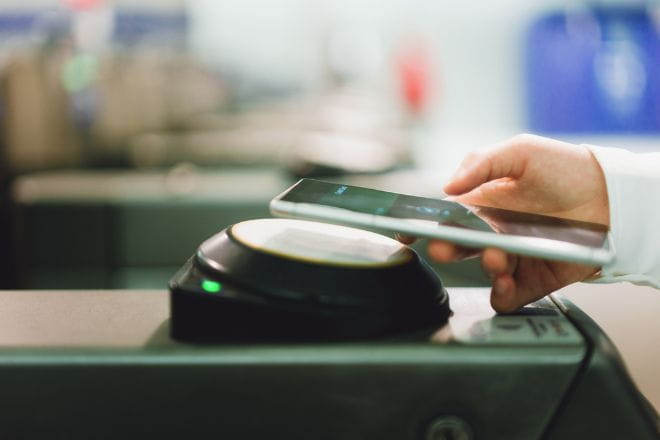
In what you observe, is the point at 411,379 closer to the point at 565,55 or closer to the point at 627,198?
the point at 627,198

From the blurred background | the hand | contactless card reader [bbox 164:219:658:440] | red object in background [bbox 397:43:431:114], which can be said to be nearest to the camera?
contactless card reader [bbox 164:219:658:440]

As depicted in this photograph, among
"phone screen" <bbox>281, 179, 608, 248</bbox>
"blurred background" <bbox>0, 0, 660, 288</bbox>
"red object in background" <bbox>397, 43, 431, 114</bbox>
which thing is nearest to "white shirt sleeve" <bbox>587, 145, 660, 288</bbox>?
"phone screen" <bbox>281, 179, 608, 248</bbox>

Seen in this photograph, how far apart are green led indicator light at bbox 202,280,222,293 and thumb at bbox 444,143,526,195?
245mm

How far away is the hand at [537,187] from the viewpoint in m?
0.56

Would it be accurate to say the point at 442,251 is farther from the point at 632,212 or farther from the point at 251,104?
the point at 251,104

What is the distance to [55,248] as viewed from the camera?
5.55ft

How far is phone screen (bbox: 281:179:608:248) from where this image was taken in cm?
45

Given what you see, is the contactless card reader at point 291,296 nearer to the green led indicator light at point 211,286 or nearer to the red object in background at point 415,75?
the green led indicator light at point 211,286

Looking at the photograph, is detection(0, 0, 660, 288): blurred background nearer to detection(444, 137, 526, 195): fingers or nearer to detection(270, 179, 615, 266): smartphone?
detection(444, 137, 526, 195): fingers

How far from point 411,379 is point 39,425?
20 centimetres

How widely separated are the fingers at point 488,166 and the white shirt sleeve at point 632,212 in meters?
0.07

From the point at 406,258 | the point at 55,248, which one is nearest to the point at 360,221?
the point at 406,258

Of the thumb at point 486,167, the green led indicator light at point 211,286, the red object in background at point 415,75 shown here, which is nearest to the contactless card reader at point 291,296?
the green led indicator light at point 211,286

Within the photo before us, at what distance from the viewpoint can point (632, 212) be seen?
62 centimetres
